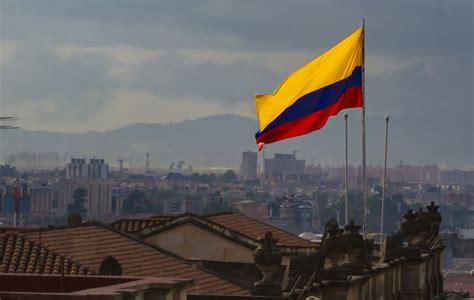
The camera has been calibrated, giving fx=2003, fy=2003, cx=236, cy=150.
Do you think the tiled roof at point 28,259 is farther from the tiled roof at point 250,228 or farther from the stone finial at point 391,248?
the tiled roof at point 250,228

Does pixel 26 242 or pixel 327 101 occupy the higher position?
Result: pixel 327 101

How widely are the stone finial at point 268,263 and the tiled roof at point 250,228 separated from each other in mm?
17300

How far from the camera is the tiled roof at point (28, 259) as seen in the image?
28.8 metres

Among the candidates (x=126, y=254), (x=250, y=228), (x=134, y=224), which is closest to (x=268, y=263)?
(x=126, y=254)

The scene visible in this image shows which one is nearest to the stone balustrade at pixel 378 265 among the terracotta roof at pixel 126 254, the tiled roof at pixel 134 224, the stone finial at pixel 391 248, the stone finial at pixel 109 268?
the stone finial at pixel 391 248

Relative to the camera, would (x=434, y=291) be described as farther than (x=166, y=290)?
Yes

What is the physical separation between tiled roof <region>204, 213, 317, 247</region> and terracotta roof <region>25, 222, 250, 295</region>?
30.2 ft

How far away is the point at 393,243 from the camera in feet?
138

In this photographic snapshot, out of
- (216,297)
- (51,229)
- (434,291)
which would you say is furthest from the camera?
(434,291)

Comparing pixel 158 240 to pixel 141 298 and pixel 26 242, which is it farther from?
pixel 141 298

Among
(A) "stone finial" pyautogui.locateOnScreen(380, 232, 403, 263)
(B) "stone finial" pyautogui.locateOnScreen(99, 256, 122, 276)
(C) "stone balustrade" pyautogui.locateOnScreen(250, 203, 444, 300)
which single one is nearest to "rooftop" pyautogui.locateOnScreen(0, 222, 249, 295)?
(C) "stone balustrade" pyautogui.locateOnScreen(250, 203, 444, 300)

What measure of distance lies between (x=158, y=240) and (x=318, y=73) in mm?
5908

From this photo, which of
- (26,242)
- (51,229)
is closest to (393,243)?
(51,229)

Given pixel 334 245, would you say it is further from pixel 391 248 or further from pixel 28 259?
pixel 391 248
